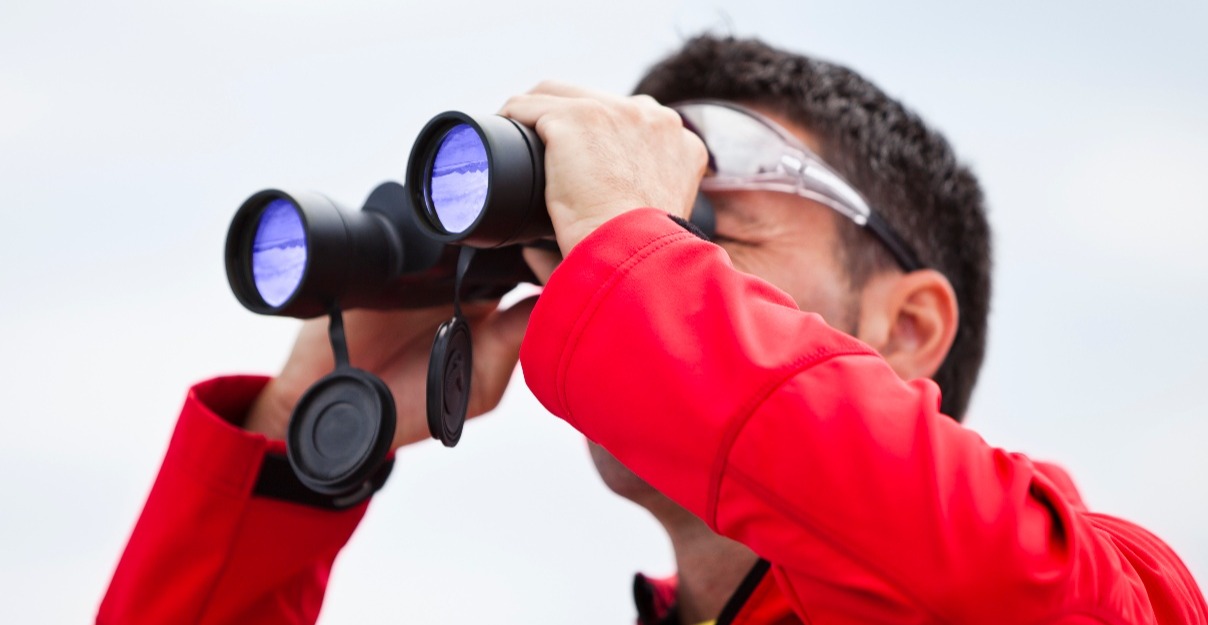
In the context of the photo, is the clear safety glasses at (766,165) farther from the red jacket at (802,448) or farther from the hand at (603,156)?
the red jacket at (802,448)

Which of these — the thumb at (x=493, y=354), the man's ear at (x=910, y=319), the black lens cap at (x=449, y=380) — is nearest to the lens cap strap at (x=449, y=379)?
the black lens cap at (x=449, y=380)

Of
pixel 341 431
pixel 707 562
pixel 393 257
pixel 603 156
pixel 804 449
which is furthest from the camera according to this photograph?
pixel 707 562

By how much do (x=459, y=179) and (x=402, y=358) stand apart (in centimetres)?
54

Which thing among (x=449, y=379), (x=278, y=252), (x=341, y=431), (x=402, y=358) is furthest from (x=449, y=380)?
(x=402, y=358)

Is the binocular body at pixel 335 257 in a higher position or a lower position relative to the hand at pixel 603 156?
lower

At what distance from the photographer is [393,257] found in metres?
1.29

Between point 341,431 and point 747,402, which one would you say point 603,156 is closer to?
point 747,402

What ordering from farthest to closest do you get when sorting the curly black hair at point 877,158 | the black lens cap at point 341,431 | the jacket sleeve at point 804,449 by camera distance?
the curly black hair at point 877,158 → the black lens cap at point 341,431 → the jacket sleeve at point 804,449

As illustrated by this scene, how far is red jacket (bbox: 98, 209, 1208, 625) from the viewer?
0.83m

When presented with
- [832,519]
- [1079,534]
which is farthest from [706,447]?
[1079,534]

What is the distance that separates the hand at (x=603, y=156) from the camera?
3.22 feet

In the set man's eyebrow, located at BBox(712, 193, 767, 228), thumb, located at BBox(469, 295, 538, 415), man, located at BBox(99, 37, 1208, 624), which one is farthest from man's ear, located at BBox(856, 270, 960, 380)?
thumb, located at BBox(469, 295, 538, 415)

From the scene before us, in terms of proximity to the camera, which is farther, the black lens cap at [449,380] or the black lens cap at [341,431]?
the black lens cap at [341,431]

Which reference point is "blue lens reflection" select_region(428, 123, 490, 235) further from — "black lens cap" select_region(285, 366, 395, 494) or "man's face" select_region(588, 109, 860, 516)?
"man's face" select_region(588, 109, 860, 516)
